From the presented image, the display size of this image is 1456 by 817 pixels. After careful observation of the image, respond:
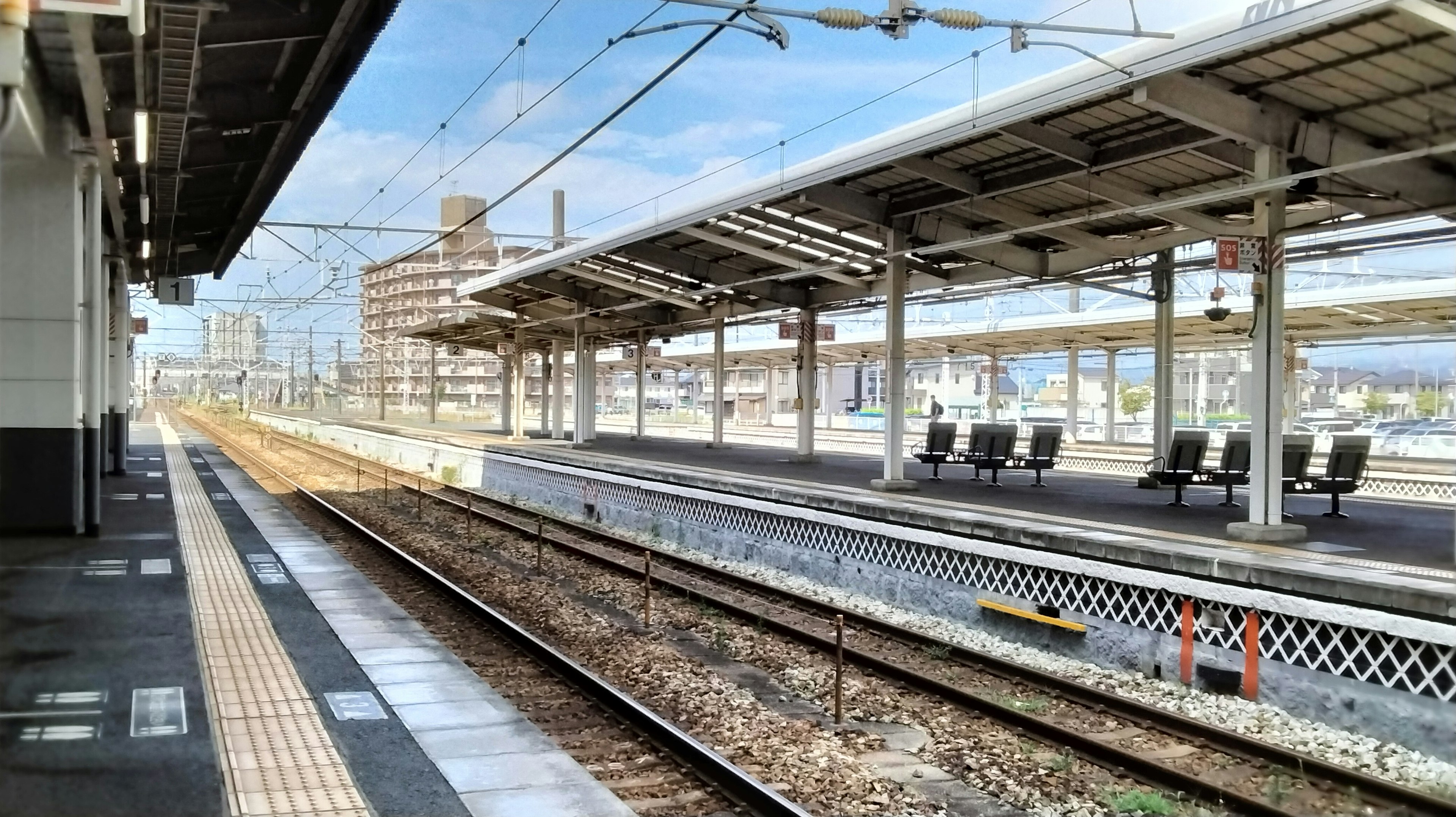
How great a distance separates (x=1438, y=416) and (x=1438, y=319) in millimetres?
7422

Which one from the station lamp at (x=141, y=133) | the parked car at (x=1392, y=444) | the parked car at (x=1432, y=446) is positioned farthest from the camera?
the parked car at (x=1392, y=444)

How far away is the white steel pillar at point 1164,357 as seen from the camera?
17281 millimetres

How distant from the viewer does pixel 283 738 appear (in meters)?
6.31

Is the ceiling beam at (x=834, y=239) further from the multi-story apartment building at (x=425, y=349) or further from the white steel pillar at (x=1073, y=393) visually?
the multi-story apartment building at (x=425, y=349)

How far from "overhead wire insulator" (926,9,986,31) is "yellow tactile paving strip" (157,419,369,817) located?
6244 millimetres

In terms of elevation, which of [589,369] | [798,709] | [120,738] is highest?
[589,369]

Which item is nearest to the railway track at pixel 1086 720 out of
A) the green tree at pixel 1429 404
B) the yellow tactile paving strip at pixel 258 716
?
the yellow tactile paving strip at pixel 258 716

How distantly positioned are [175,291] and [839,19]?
2280cm

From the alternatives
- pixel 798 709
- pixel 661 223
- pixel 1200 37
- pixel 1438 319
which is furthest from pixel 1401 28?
pixel 1438 319

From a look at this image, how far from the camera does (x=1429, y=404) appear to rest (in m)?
27.8

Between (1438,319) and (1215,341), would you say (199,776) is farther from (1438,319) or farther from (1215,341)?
(1215,341)

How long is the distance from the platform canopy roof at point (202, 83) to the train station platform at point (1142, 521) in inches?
318

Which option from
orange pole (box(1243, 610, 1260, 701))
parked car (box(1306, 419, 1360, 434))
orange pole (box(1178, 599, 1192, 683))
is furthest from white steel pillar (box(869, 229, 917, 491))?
parked car (box(1306, 419, 1360, 434))

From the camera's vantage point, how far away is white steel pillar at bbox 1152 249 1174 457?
17.3 m
